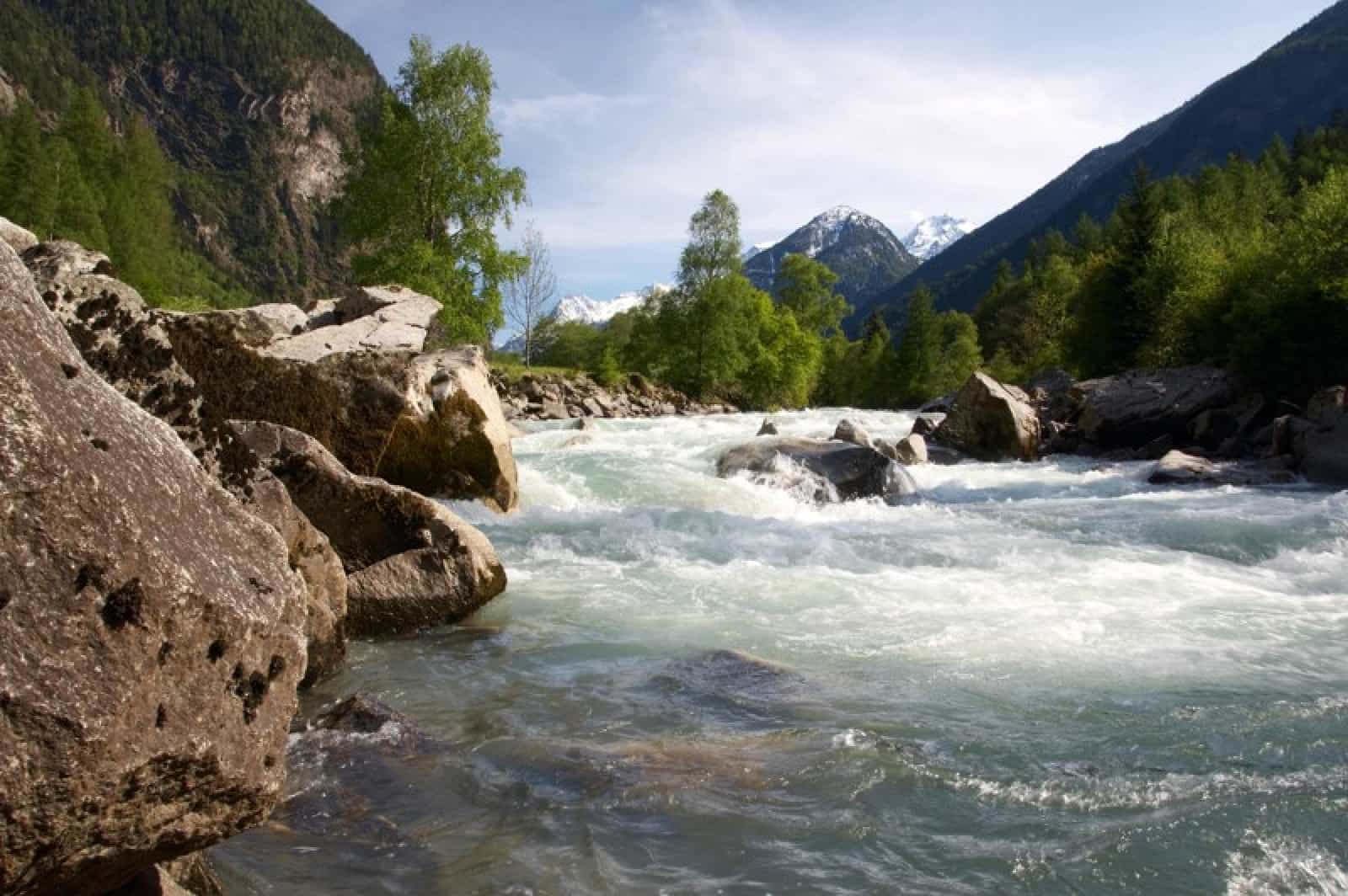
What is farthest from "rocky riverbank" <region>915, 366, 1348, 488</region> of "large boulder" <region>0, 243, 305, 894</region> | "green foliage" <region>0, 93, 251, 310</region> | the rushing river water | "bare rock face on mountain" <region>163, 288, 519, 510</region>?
"green foliage" <region>0, 93, 251, 310</region>

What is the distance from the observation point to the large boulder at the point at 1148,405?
90.9ft

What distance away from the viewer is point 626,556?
1210 cm

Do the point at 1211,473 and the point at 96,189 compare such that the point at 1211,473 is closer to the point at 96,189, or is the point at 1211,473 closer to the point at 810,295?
the point at 810,295

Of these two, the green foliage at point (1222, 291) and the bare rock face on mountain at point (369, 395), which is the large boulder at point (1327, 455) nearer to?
the green foliage at point (1222, 291)

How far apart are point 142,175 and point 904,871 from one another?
80954 millimetres

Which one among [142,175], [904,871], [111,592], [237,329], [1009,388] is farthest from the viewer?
[142,175]

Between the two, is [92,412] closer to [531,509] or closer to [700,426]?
[531,509]

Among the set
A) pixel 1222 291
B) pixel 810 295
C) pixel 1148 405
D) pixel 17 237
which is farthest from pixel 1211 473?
pixel 810 295

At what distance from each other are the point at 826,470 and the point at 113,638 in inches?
653

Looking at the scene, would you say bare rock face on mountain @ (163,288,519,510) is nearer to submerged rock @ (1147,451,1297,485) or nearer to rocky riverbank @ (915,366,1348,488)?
submerged rock @ (1147,451,1297,485)

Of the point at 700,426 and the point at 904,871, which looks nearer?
the point at 904,871

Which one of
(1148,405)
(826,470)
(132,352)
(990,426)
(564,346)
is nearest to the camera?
(132,352)

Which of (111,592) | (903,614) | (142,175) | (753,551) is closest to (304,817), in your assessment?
(111,592)

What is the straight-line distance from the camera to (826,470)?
18.4 meters
